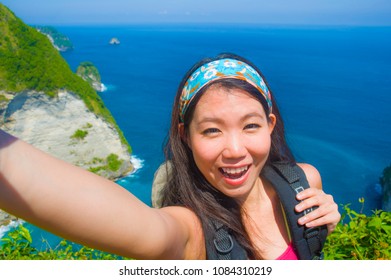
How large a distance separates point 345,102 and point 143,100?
2856cm

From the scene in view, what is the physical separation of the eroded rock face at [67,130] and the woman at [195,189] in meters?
25.7

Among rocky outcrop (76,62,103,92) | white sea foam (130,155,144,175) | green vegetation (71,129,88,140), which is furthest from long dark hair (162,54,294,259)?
rocky outcrop (76,62,103,92)

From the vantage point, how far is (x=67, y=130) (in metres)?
28.0

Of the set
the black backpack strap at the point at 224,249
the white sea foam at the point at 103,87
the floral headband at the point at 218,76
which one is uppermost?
the white sea foam at the point at 103,87

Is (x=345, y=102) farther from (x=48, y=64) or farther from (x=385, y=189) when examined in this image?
(x=48, y=64)

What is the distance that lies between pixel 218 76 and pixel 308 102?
49.4m

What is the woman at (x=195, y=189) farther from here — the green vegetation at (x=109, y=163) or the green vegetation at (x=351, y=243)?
the green vegetation at (x=109, y=163)

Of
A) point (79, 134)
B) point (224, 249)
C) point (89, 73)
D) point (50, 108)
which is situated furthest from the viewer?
point (89, 73)

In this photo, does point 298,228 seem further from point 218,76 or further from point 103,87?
point 103,87

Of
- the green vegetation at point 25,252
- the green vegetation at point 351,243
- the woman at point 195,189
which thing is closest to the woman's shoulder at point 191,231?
the woman at point 195,189

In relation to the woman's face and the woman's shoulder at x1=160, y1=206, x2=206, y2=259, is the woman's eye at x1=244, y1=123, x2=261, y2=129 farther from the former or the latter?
the woman's shoulder at x1=160, y1=206, x2=206, y2=259

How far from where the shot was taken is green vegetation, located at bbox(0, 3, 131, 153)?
1019 inches

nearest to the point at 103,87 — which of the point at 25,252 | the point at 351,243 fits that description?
the point at 25,252

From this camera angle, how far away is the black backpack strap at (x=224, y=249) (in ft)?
4.00
